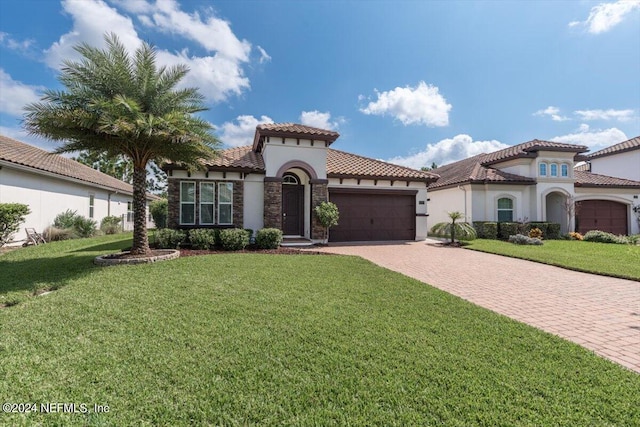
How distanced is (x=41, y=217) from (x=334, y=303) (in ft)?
57.4

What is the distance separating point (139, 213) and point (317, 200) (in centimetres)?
760

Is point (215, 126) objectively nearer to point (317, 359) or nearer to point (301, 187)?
point (301, 187)

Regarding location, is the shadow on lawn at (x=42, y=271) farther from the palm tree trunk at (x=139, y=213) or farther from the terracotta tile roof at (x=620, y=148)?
the terracotta tile roof at (x=620, y=148)

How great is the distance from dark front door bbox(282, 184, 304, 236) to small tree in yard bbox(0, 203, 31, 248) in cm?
1138

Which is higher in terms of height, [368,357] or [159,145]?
[159,145]

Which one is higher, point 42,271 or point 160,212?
point 160,212

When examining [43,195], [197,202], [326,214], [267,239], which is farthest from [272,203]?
[43,195]

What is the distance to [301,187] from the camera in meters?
A: 15.4

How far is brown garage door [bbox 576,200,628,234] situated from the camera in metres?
20.5

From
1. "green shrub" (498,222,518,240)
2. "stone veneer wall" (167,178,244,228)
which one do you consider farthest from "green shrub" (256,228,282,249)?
"green shrub" (498,222,518,240)

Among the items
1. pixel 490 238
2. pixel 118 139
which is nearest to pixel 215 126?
pixel 118 139

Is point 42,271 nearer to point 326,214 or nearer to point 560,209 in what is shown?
point 326,214

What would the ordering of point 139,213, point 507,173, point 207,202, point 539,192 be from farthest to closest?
point 507,173 < point 539,192 < point 207,202 < point 139,213

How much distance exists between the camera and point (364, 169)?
16.2 meters
